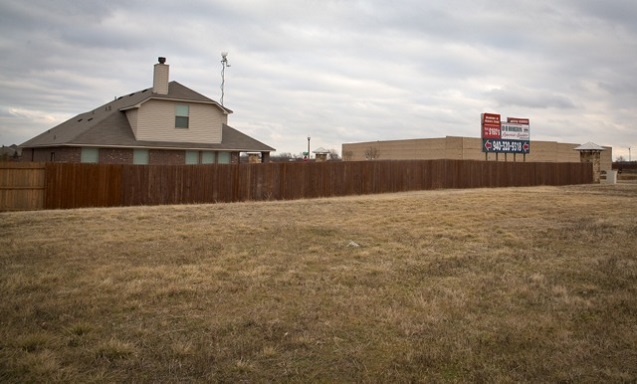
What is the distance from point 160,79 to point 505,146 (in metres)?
23.2

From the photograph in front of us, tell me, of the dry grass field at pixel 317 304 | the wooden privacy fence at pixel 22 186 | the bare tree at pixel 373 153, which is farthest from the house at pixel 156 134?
the bare tree at pixel 373 153

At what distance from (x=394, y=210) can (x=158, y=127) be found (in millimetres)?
16481

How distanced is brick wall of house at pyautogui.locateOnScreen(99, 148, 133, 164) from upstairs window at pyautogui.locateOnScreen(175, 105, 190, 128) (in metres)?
3.17

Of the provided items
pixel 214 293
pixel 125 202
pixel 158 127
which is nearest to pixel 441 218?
pixel 214 293

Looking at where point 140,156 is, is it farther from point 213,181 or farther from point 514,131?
point 514,131

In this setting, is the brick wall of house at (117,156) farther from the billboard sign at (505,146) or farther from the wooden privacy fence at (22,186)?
the billboard sign at (505,146)

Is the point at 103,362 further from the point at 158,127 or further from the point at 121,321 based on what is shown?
the point at 158,127

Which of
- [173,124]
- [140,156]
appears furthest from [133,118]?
[140,156]

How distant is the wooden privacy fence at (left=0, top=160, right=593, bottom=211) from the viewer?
16312 millimetres

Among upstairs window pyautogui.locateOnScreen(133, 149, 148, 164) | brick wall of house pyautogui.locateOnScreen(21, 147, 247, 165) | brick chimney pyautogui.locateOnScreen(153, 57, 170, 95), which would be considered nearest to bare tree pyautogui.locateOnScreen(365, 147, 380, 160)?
brick wall of house pyautogui.locateOnScreen(21, 147, 247, 165)

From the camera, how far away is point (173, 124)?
26719 mm

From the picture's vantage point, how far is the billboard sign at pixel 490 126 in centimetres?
3142

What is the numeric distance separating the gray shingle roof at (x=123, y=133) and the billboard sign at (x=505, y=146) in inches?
586

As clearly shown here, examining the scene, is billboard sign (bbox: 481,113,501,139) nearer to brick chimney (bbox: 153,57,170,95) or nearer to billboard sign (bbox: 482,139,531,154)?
billboard sign (bbox: 482,139,531,154)
